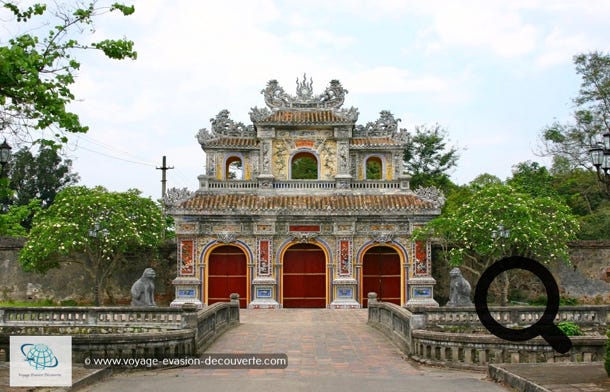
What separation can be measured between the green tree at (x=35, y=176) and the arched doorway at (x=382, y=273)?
97.7 feet

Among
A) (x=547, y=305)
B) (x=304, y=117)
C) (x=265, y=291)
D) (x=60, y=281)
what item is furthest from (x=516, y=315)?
(x=60, y=281)

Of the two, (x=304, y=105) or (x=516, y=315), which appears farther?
(x=304, y=105)

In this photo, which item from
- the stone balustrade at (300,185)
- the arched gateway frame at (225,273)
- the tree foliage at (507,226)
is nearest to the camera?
the tree foliage at (507,226)

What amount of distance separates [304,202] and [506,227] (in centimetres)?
845

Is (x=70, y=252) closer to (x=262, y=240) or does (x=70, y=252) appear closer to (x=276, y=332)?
(x=262, y=240)

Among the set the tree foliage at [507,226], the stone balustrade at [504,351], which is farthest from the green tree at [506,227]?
the stone balustrade at [504,351]

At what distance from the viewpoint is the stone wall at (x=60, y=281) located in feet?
100

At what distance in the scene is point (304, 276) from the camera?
30.2 meters

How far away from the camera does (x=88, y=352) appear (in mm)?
12664

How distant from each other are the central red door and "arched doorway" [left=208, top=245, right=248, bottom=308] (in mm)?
1773

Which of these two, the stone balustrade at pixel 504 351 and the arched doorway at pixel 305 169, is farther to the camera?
the arched doorway at pixel 305 169

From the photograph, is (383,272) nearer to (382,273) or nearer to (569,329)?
(382,273)

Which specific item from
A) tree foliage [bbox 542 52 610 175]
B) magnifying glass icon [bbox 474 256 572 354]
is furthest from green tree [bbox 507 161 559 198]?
magnifying glass icon [bbox 474 256 572 354]

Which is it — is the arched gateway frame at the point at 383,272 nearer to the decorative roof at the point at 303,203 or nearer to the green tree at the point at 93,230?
the decorative roof at the point at 303,203
